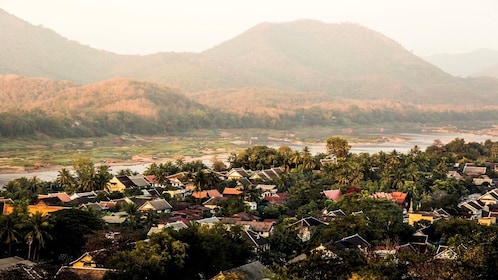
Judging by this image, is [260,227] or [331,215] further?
[331,215]

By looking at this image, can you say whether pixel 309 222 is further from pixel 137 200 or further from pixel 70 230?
pixel 70 230

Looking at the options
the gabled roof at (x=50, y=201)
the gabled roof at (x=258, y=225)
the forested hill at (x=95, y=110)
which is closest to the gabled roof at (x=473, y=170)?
the gabled roof at (x=258, y=225)

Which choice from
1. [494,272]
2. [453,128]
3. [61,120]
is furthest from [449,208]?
[453,128]

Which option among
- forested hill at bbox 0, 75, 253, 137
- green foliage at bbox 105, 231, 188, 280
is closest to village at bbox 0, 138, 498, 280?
green foliage at bbox 105, 231, 188, 280

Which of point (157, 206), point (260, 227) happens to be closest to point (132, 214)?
point (157, 206)

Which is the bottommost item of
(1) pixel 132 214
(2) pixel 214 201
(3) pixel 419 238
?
(3) pixel 419 238

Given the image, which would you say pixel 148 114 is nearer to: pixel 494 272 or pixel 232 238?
pixel 232 238

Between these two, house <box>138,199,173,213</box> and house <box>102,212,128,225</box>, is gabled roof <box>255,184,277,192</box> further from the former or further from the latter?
house <box>102,212,128,225</box>
